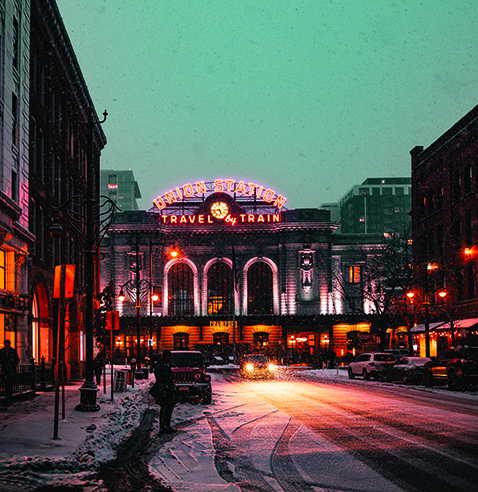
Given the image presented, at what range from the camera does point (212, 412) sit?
68.0 ft

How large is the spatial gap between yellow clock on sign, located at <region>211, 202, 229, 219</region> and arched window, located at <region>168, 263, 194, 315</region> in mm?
7708

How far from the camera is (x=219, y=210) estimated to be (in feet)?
286

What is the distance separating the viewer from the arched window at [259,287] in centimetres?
8806

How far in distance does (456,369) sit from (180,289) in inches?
2362

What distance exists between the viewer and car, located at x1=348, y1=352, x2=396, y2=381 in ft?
131

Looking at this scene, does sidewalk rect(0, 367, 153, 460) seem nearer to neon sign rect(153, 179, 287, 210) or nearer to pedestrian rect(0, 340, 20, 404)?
pedestrian rect(0, 340, 20, 404)

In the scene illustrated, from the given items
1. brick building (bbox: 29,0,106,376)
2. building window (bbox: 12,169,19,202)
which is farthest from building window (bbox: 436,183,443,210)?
building window (bbox: 12,169,19,202)

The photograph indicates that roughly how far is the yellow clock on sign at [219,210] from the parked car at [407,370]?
50405 mm

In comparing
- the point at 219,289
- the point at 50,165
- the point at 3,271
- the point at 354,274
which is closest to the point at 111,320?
the point at 3,271

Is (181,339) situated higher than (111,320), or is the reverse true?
(111,320)

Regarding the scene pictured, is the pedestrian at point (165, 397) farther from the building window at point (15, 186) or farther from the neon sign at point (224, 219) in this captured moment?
the neon sign at point (224, 219)

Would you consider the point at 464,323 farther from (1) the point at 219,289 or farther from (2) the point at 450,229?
(1) the point at 219,289

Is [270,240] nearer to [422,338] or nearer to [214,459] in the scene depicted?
[422,338]

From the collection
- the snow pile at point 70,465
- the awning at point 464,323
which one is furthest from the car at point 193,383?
the awning at point 464,323
